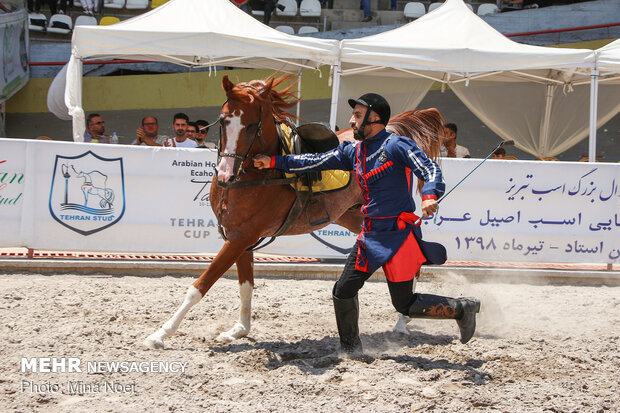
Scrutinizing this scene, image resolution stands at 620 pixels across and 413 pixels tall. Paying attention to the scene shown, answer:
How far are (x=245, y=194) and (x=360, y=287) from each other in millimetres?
1076

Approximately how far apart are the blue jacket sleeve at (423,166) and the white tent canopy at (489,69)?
15.4 ft

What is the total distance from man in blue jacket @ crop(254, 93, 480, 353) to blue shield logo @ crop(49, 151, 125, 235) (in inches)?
147

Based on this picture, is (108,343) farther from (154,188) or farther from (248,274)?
(154,188)

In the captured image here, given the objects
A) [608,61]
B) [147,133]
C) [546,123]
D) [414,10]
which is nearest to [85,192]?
[147,133]

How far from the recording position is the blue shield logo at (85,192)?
6953 millimetres

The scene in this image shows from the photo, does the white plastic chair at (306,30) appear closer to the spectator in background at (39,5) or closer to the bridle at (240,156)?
the spectator in background at (39,5)

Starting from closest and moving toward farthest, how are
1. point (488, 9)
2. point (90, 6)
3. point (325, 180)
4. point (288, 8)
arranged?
point (325, 180), point (90, 6), point (488, 9), point (288, 8)

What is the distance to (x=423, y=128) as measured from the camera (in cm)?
526

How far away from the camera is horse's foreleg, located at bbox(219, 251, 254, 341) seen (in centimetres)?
477

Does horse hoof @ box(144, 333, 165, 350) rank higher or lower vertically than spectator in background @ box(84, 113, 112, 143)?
lower

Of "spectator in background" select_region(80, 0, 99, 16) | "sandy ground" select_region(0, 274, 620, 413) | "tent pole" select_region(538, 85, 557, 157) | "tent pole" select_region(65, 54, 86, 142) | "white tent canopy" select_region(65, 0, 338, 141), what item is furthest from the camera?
"spectator in background" select_region(80, 0, 99, 16)

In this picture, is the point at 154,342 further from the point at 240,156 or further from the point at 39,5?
the point at 39,5

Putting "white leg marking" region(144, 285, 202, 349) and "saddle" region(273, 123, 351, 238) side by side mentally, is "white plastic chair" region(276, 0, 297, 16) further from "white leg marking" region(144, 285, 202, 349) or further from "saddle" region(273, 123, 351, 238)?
"white leg marking" region(144, 285, 202, 349)

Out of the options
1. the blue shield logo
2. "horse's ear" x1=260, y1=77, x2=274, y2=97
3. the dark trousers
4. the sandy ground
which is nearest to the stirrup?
the sandy ground
